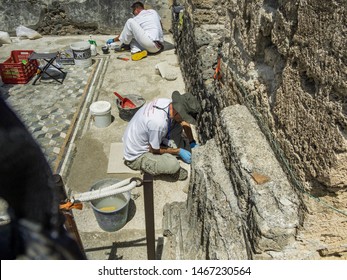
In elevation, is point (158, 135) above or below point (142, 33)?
below

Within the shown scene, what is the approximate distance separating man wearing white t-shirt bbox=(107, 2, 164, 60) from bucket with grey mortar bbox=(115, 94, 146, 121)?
2289mm

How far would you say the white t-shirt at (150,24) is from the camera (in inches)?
310

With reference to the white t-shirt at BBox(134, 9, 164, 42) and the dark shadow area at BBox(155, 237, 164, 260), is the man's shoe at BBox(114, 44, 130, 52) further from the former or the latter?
the dark shadow area at BBox(155, 237, 164, 260)

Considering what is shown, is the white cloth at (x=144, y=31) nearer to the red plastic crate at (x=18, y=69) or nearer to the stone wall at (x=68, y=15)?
the stone wall at (x=68, y=15)

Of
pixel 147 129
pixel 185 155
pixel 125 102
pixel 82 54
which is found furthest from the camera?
pixel 82 54

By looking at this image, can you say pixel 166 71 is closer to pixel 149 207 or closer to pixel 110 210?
pixel 110 210

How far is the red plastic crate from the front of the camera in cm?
664

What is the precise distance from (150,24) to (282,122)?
683cm

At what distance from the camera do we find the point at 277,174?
1837 millimetres

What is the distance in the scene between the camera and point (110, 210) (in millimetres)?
3662

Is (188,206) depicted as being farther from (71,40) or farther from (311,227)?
(71,40)

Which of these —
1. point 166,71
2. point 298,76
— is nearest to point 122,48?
point 166,71

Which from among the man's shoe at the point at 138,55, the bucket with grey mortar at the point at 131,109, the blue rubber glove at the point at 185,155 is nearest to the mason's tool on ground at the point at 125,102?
→ the bucket with grey mortar at the point at 131,109

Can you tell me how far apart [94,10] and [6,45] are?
2695mm
